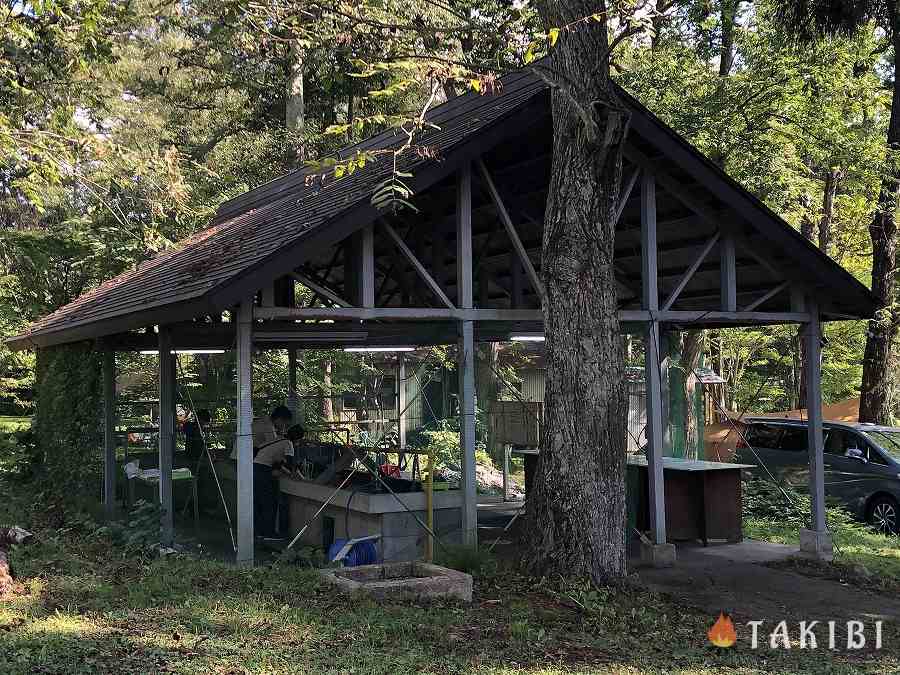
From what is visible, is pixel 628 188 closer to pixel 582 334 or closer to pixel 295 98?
pixel 582 334

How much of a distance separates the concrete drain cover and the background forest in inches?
236

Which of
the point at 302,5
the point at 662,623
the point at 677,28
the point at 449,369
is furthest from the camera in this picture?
the point at 449,369

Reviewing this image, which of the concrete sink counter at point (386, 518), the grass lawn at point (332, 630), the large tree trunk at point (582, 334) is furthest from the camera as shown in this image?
the concrete sink counter at point (386, 518)

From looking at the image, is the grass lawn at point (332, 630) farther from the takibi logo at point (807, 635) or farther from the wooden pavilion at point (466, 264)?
the wooden pavilion at point (466, 264)

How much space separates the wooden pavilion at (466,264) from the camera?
368 inches

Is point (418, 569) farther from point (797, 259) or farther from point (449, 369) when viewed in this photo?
point (449, 369)

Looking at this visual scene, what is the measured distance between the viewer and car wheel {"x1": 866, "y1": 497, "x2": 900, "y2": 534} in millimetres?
15156

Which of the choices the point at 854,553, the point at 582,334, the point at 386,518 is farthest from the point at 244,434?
the point at 854,553

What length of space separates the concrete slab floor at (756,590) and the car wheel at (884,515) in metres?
3.98

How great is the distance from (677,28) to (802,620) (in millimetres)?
15599

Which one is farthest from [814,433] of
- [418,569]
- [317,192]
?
[317,192]

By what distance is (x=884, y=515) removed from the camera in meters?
15.4

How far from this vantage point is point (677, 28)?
21.2 m

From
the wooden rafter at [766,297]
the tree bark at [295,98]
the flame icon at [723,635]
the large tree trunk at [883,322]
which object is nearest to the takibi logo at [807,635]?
the flame icon at [723,635]
